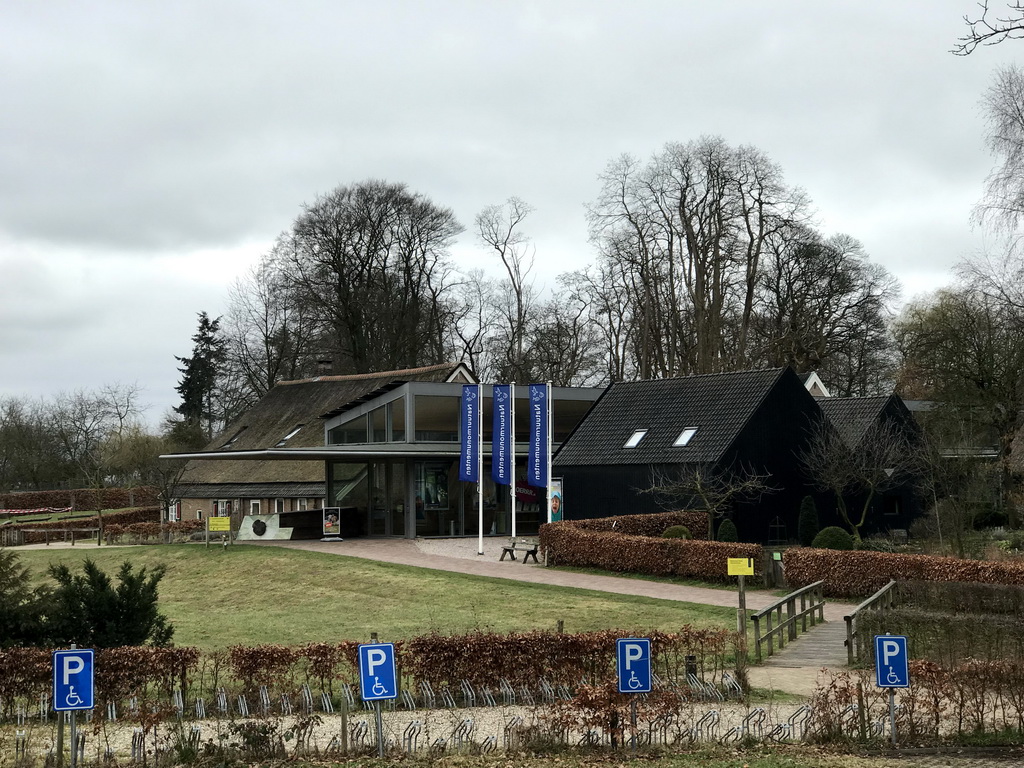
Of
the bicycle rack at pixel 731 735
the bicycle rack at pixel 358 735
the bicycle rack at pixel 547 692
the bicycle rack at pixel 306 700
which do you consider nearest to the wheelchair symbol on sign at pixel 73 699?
the bicycle rack at pixel 358 735

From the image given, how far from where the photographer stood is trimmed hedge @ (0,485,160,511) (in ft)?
198

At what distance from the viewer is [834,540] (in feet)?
76.7

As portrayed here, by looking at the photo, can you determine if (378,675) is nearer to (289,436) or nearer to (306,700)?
(306,700)

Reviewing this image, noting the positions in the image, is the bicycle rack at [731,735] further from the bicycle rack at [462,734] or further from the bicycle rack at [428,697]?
the bicycle rack at [428,697]

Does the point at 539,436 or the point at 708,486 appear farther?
the point at 539,436

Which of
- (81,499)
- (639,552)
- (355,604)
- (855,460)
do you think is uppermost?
(855,460)

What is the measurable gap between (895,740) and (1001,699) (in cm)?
144

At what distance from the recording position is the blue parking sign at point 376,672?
30.9ft

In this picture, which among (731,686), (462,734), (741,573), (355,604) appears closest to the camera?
(462,734)

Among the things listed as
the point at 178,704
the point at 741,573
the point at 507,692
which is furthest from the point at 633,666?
the point at 741,573

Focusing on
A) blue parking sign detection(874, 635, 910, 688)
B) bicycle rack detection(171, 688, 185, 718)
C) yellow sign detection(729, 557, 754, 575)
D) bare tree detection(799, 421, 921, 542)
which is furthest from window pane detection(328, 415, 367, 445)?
blue parking sign detection(874, 635, 910, 688)

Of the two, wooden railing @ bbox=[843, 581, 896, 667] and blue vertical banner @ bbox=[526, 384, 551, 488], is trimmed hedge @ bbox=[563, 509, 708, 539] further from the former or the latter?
wooden railing @ bbox=[843, 581, 896, 667]

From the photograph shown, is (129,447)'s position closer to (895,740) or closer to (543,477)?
(543,477)

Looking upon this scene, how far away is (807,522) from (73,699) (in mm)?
23537
